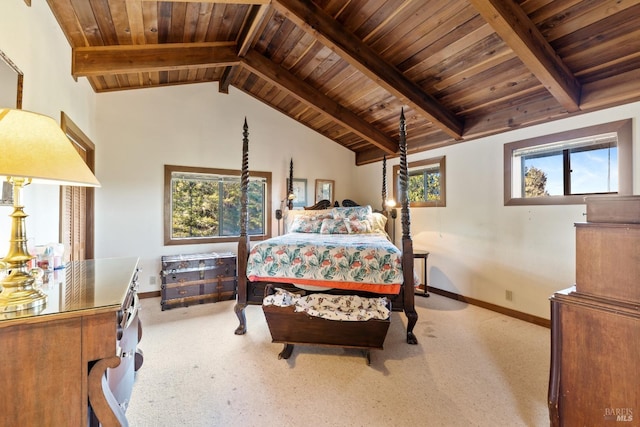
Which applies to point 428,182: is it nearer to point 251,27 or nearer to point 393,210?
point 393,210

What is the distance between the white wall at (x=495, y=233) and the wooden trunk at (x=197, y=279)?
10.1 ft

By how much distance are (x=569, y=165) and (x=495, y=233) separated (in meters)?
1.05

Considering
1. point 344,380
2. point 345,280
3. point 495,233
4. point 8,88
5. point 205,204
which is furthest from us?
point 205,204

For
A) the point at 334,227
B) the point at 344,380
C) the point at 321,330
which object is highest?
the point at 334,227

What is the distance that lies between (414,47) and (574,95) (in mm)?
1624

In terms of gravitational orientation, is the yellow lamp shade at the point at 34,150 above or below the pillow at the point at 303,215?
above

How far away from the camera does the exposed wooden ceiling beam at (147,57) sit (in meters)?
2.65

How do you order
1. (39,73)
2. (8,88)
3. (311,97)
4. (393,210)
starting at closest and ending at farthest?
1. (8,88)
2. (39,73)
3. (311,97)
4. (393,210)

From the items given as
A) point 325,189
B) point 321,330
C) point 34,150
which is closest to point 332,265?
point 321,330

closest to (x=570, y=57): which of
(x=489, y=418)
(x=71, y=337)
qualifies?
(x=489, y=418)

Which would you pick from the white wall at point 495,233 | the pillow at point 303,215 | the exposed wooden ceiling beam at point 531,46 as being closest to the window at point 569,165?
the white wall at point 495,233

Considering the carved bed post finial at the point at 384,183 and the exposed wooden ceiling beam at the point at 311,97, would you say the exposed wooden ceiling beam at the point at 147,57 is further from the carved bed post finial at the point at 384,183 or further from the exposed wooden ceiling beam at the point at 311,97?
the carved bed post finial at the point at 384,183

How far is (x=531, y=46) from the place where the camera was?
214 cm

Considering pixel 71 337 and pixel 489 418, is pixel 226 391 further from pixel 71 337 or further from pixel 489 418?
pixel 489 418
